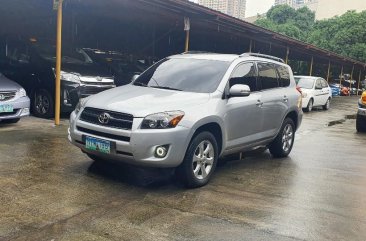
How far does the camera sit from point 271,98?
668cm

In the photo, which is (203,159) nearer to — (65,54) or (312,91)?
(65,54)

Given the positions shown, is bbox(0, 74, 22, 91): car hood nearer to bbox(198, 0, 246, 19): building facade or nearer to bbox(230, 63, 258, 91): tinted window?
bbox(230, 63, 258, 91): tinted window

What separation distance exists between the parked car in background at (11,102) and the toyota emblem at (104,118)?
3.90 metres

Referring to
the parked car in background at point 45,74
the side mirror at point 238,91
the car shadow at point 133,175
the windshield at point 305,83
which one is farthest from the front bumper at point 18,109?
the windshield at point 305,83

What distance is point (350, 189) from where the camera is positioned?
570 cm

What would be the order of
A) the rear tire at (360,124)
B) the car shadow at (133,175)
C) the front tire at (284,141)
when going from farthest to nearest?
1. the rear tire at (360,124)
2. the front tire at (284,141)
3. the car shadow at (133,175)

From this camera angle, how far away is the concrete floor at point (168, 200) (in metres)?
3.89

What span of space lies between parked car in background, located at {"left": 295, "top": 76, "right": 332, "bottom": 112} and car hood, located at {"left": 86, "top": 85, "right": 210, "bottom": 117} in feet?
39.9

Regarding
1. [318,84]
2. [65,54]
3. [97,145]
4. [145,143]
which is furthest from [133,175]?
[318,84]

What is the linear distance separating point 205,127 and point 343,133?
7554 millimetres

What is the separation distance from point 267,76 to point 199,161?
231cm

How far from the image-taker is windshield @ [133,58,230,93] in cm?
574

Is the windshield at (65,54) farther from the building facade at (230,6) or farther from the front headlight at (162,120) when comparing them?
the building facade at (230,6)

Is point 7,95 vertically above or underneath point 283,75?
underneath
